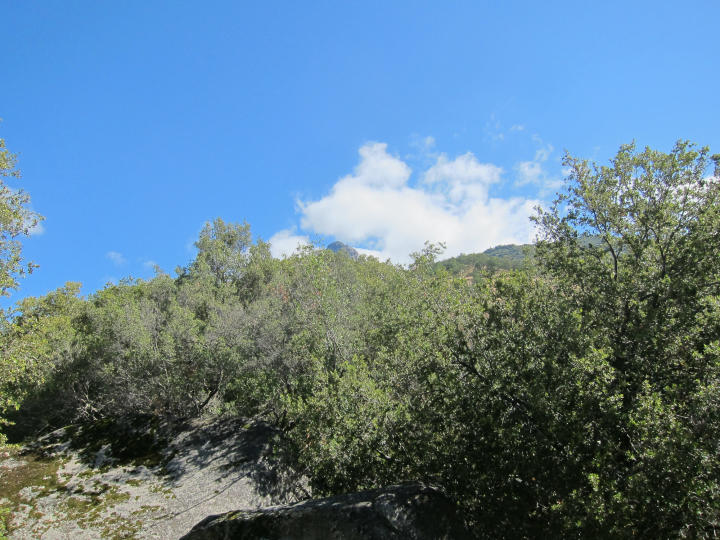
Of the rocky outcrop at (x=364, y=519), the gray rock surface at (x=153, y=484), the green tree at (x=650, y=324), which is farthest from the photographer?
the gray rock surface at (x=153, y=484)

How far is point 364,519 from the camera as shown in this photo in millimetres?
8961

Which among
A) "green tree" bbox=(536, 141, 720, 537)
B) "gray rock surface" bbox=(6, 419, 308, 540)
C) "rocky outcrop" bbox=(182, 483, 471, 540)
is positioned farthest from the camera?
"gray rock surface" bbox=(6, 419, 308, 540)

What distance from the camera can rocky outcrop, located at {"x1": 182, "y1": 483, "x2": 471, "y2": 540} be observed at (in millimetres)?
8859

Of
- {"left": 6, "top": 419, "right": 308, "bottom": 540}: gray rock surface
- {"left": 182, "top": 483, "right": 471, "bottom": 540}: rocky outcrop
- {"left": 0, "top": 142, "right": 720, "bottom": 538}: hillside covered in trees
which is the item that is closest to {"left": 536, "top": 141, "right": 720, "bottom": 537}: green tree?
{"left": 0, "top": 142, "right": 720, "bottom": 538}: hillside covered in trees

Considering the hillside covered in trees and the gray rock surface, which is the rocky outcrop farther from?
the gray rock surface

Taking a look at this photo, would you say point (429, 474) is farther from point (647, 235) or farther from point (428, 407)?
point (647, 235)

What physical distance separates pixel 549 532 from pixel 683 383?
14.3 feet

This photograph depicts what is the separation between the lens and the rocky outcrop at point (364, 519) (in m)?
8.86

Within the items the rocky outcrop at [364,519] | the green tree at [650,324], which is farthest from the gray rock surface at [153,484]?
the green tree at [650,324]

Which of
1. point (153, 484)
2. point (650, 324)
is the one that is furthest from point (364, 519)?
point (153, 484)

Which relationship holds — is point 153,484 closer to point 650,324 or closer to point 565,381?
point 565,381

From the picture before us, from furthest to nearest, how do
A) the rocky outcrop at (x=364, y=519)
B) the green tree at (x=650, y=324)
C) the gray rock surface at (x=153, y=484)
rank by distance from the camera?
the gray rock surface at (x=153, y=484) → the rocky outcrop at (x=364, y=519) → the green tree at (x=650, y=324)

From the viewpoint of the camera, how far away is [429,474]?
11.8m

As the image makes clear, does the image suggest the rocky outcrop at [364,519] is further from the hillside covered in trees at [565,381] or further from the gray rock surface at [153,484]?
the gray rock surface at [153,484]
